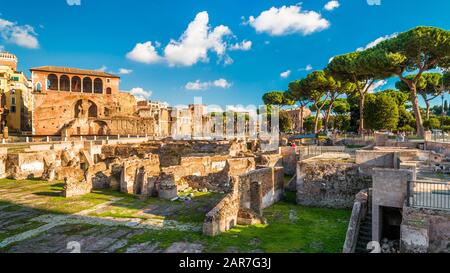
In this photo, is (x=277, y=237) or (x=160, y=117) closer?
(x=277, y=237)

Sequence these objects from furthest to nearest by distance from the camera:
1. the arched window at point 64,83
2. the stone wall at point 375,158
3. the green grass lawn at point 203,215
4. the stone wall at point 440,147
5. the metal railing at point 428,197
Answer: the arched window at point 64,83, the stone wall at point 440,147, the stone wall at point 375,158, the green grass lawn at point 203,215, the metal railing at point 428,197

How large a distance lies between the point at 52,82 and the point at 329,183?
2259 inches

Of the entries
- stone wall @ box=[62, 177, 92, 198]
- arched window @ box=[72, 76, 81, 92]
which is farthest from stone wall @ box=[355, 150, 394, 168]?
arched window @ box=[72, 76, 81, 92]

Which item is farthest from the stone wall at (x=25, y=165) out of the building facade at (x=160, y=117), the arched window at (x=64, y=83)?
the arched window at (x=64, y=83)

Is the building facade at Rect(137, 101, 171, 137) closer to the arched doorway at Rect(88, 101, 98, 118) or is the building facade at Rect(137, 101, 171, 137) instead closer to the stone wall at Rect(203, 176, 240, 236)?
the arched doorway at Rect(88, 101, 98, 118)

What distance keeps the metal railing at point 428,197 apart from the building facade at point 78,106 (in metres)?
49.2

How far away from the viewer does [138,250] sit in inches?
356

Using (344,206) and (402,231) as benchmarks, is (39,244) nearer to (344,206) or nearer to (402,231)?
(402,231)

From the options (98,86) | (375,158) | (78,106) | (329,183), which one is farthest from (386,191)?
(98,86)

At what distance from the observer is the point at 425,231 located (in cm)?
730

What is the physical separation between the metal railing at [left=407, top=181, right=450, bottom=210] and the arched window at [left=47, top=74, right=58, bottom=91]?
61.2m

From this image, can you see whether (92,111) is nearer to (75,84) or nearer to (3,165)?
(75,84)

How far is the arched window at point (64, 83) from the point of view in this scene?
57228 millimetres

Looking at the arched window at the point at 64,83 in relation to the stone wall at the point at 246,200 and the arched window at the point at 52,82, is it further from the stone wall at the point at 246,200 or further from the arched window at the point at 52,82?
the stone wall at the point at 246,200
